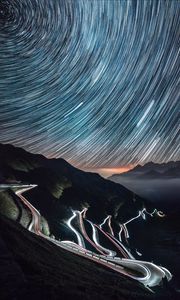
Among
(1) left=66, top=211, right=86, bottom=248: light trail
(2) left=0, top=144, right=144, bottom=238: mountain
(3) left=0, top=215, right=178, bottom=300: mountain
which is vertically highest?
(3) left=0, top=215, right=178, bottom=300: mountain

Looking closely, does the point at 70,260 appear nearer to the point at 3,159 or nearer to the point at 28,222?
the point at 28,222

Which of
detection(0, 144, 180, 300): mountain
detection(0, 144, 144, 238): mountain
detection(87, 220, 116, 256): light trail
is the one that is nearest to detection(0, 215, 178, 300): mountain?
detection(0, 144, 180, 300): mountain

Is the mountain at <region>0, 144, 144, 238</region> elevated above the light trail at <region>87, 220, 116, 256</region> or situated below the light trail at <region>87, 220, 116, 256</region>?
below

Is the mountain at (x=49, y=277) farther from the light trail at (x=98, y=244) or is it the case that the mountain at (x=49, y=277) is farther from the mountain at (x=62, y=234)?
the light trail at (x=98, y=244)

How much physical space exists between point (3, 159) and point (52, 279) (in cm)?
10467

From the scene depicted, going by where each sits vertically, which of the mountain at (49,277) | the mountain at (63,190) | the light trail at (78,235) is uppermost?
the mountain at (49,277)

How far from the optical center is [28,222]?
212 feet

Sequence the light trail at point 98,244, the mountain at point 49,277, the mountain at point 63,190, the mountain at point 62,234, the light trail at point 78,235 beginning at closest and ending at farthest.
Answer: the mountain at point 49,277, the mountain at point 62,234, the light trail at point 98,244, the light trail at point 78,235, the mountain at point 63,190

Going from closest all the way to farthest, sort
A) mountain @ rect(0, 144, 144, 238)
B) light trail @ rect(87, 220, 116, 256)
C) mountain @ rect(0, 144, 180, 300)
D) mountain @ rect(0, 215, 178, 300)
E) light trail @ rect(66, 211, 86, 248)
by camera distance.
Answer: mountain @ rect(0, 215, 178, 300)
mountain @ rect(0, 144, 180, 300)
light trail @ rect(87, 220, 116, 256)
light trail @ rect(66, 211, 86, 248)
mountain @ rect(0, 144, 144, 238)

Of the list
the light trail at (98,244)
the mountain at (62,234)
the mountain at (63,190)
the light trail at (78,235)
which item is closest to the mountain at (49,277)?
the mountain at (62,234)

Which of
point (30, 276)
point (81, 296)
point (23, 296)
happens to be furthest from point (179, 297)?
point (23, 296)

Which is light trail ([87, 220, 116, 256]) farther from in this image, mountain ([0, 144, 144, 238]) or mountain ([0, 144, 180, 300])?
mountain ([0, 144, 144, 238])

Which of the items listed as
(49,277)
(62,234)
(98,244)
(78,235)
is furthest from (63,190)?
(49,277)

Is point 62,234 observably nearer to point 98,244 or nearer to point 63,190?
point 98,244
